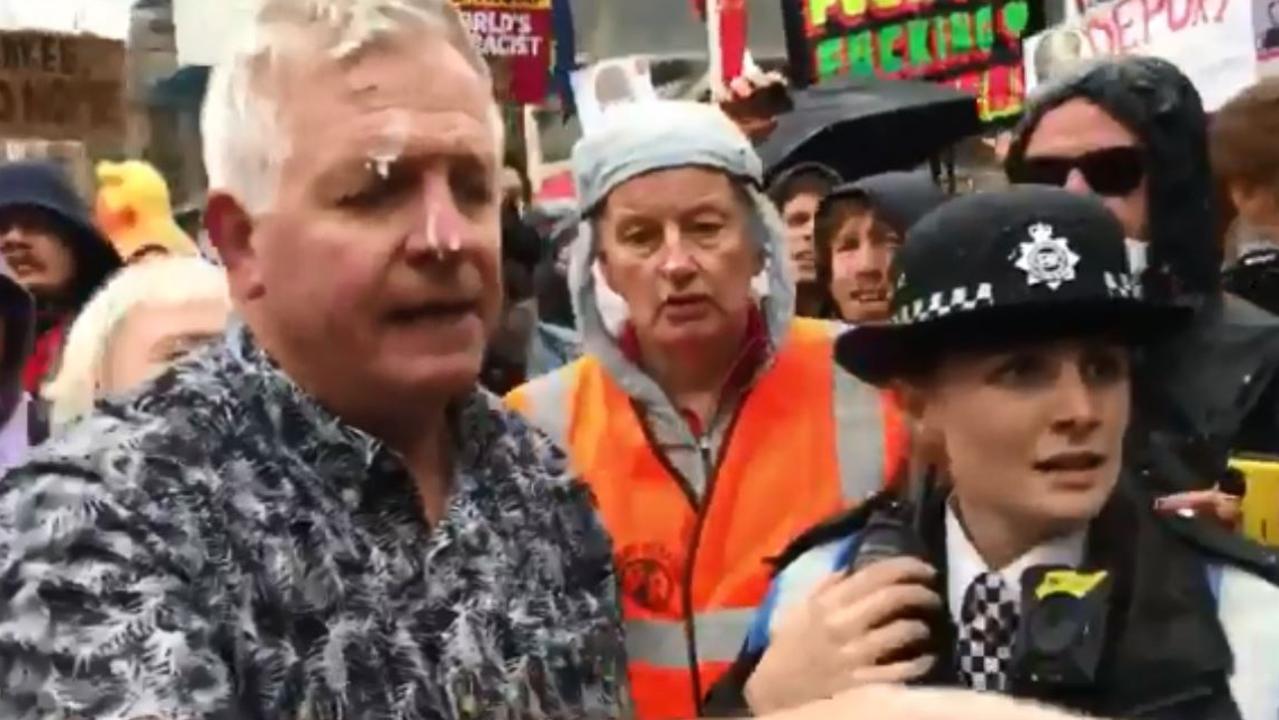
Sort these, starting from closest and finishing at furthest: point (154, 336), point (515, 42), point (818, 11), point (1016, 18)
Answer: point (154, 336) → point (1016, 18) → point (818, 11) → point (515, 42)

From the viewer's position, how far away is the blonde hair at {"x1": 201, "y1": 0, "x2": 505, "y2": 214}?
1852 mm

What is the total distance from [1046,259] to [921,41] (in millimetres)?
6508

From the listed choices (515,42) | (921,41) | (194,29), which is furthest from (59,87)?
(515,42)

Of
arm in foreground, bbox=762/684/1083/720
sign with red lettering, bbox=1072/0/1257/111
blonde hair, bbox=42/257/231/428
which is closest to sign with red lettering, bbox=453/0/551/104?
sign with red lettering, bbox=1072/0/1257/111

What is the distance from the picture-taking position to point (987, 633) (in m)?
2.28

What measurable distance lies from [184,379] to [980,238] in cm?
100

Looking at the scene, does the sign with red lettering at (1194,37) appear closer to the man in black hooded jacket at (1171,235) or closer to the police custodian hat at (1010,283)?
the man in black hooded jacket at (1171,235)

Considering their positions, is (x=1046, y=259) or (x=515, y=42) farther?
(x=515, y=42)

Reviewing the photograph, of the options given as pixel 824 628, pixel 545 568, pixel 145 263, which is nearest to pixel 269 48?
pixel 545 568

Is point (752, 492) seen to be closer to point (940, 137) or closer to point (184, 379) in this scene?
point (184, 379)

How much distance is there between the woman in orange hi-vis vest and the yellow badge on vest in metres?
0.77

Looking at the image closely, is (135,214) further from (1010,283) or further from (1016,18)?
(1010,283)

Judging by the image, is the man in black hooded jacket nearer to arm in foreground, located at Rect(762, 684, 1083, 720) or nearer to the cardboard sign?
arm in foreground, located at Rect(762, 684, 1083, 720)

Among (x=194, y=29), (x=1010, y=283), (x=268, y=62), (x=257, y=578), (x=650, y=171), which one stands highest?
(x=194, y=29)
